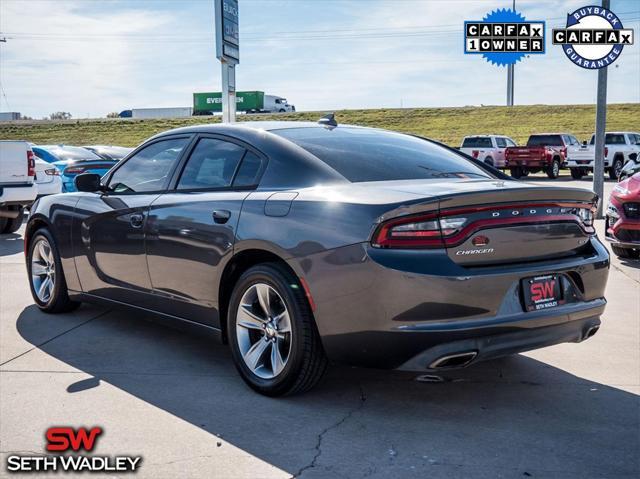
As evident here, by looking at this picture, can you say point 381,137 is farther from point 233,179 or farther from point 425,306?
point 425,306

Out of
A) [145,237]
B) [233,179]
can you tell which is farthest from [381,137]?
[145,237]

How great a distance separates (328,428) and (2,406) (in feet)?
6.01

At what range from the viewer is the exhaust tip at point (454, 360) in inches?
141

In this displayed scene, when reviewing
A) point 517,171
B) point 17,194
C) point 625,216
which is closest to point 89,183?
point 625,216

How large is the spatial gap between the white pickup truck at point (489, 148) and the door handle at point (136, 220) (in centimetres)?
2528

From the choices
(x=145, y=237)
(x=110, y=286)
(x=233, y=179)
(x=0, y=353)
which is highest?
(x=233, y=179)

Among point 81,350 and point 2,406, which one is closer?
point 2,406

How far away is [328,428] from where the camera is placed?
12.3 feet

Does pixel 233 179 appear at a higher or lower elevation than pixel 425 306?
higher

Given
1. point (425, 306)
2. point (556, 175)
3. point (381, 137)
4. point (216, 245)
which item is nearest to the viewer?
point (425, 306)

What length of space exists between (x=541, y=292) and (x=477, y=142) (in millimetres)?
27652

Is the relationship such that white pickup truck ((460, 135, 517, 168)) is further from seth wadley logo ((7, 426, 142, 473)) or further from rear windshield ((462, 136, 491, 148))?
seth wadley logo ((7, 426, 142, 473))

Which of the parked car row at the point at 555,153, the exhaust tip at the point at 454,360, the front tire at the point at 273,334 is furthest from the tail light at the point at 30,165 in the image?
the parked car row at the point at 555,153

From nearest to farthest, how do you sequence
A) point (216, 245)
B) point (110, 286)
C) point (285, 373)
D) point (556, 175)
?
point (285, 373) < point (216, 245) < point (110, 286) < point (556, 175)
